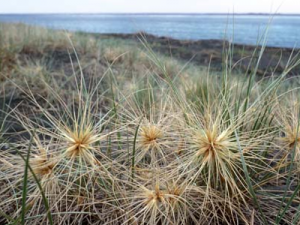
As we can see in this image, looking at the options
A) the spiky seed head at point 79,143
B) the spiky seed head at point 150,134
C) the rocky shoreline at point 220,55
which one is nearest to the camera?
the spiky seed head at point 79,143

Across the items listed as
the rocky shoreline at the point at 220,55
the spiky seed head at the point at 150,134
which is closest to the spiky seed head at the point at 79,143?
the spiky seed head at the point at 150,134

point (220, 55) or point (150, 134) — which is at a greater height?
point (150, 134)

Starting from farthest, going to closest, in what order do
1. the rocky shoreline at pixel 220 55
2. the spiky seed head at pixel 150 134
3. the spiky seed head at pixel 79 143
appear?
1. the rocky shoreline at pixel 220 55
2. the spiky seed head at pixel 150 134
3. the spiky seed head at pixel 79 143

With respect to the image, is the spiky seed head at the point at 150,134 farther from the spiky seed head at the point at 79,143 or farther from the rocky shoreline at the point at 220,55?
the rocky shoreline at the point at 220,55

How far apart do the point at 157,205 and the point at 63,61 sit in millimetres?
4668

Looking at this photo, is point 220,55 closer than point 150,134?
No

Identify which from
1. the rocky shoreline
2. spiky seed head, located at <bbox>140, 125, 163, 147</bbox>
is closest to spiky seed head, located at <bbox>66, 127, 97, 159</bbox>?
spiky seed head, located at <bbox>140, 125, 163, 147</bbox>

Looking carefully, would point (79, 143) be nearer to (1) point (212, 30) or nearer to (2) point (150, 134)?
(2) point (150, 134)

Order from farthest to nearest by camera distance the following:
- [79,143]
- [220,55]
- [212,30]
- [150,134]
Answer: [212,30] → [220,55] → [150,134] → [79,143]

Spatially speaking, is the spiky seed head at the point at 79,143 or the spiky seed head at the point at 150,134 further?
the spiky seed head at the point at 150,134

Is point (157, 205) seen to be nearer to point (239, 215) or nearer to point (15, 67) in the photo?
point (239, 215)

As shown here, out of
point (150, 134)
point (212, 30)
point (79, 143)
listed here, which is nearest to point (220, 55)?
point (150, 134)

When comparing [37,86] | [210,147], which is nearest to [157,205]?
[210,147]

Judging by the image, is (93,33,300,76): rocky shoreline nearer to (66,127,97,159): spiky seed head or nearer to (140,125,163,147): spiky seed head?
(140,125,163,147): spiky seed head
